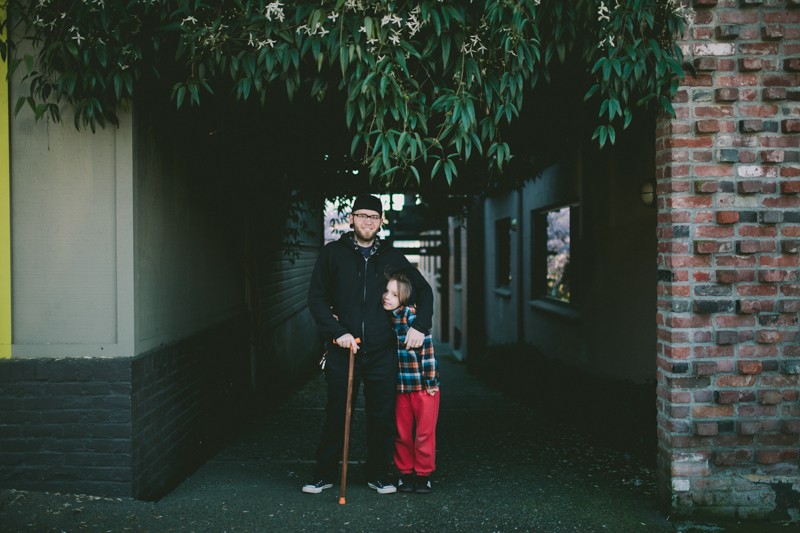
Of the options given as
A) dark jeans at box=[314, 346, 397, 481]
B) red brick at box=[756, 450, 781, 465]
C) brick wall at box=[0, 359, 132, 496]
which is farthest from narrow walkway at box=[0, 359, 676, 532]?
red brick at box=[756, 450, 781, 465]

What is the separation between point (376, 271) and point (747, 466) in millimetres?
2408

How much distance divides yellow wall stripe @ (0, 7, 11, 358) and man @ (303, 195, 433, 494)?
1.72m

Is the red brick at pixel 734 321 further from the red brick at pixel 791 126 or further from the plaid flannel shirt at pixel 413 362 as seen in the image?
the plaid flannel shirt at pixel 413 362

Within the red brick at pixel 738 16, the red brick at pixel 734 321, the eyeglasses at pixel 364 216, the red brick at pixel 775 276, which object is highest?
the red brick at pixel 738 16

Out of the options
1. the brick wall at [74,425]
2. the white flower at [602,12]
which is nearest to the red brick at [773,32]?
the white flower at [602,12]

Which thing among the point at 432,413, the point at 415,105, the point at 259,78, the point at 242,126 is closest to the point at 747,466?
the point at 432,413

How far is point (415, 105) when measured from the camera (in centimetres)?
364

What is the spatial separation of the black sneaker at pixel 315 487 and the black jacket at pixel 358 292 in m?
0.93

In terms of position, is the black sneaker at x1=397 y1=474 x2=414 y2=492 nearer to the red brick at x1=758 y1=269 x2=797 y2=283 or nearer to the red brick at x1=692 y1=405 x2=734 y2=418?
the red brick at x1=692 y1=405 x2=734 y2=418

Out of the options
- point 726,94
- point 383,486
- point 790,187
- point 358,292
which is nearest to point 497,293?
point 383,486

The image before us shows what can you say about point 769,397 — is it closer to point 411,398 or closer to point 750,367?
point 750,367

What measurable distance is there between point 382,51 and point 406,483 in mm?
2651

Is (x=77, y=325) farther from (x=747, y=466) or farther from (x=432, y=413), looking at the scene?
(x=747, y=466)

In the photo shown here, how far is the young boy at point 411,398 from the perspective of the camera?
4.29 meters
